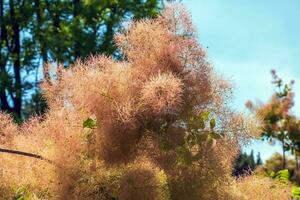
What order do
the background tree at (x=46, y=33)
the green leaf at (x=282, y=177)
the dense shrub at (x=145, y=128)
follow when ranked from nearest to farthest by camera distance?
the dense shrub at (x=145, y=128) → the green leaf at (x=282, y=177) → the background tree at (x=46, y=33)

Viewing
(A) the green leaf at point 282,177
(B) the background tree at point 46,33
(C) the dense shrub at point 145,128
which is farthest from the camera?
(B) the background tree at point 46,33

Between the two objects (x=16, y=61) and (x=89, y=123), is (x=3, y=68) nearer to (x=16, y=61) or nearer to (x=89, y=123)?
(x=16, y=61)

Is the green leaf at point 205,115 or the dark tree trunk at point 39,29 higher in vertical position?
the dark tree trunk at point 39,29

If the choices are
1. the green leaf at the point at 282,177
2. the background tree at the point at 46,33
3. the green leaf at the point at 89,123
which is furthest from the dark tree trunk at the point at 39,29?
the green leaf at the point at 89,123

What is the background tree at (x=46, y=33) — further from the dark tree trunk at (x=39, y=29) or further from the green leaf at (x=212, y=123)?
the green leaf at (x=212, y=123)

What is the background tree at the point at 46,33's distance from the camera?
14.6 meters

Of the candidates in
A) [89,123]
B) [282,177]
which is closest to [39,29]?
[282,177]

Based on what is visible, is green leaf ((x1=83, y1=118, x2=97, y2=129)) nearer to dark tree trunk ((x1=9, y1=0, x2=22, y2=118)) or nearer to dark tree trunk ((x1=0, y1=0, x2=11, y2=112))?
dark tree trunk ((x1=0, y1=0, x2=11, y2=112))

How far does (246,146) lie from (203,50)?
50 centimetres

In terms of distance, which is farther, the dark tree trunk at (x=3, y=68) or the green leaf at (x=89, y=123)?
the dark tree trunk at (x=3, y=68)

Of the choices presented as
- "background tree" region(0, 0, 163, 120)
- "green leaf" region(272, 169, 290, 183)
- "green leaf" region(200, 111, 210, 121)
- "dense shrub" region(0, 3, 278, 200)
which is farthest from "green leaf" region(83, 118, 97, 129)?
"background tree" region(0, 0, 163, 120)

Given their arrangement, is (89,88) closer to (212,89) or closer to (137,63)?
(137,63)

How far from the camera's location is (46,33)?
14.8 meters

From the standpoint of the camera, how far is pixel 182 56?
3.05 meters
